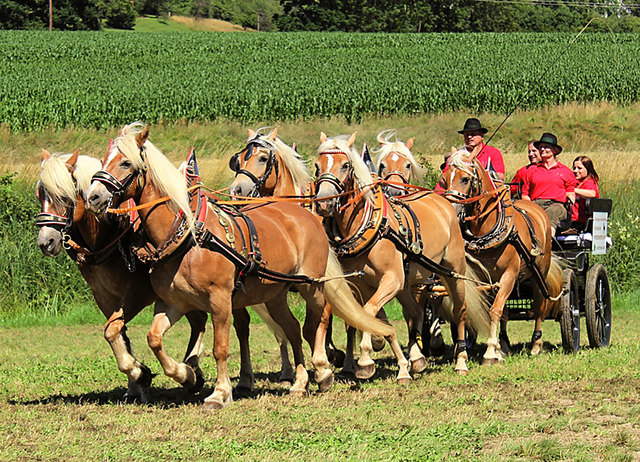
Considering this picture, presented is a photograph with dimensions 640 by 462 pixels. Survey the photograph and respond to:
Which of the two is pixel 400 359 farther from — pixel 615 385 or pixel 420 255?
pixel 615 385

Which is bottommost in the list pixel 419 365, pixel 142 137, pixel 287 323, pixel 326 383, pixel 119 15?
pixel 419 365

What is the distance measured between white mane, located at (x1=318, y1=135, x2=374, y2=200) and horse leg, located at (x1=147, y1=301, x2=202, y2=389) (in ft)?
6.23

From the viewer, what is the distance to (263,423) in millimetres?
6027

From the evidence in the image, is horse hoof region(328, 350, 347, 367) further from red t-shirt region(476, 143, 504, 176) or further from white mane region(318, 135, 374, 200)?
red t-shirt region(476, 143, 504, 176)

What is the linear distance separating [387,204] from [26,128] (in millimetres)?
18545

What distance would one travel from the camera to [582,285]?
10.6 meters

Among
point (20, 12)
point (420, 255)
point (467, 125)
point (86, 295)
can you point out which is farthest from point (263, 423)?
point (20, 12)

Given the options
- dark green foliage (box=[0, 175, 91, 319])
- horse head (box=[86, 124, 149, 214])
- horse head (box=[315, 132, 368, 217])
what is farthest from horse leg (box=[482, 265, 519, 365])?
dark green foliage (box=[0, 175, 91, 319])

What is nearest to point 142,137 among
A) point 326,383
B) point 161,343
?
point 161,343

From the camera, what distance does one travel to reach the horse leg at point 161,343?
6.42m

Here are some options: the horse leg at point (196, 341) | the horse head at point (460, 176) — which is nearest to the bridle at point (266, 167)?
the horse leg at point (196, 341)

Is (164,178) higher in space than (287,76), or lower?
lower

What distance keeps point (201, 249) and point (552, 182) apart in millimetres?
5331

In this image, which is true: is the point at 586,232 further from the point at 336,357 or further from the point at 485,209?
the point at 336,357
